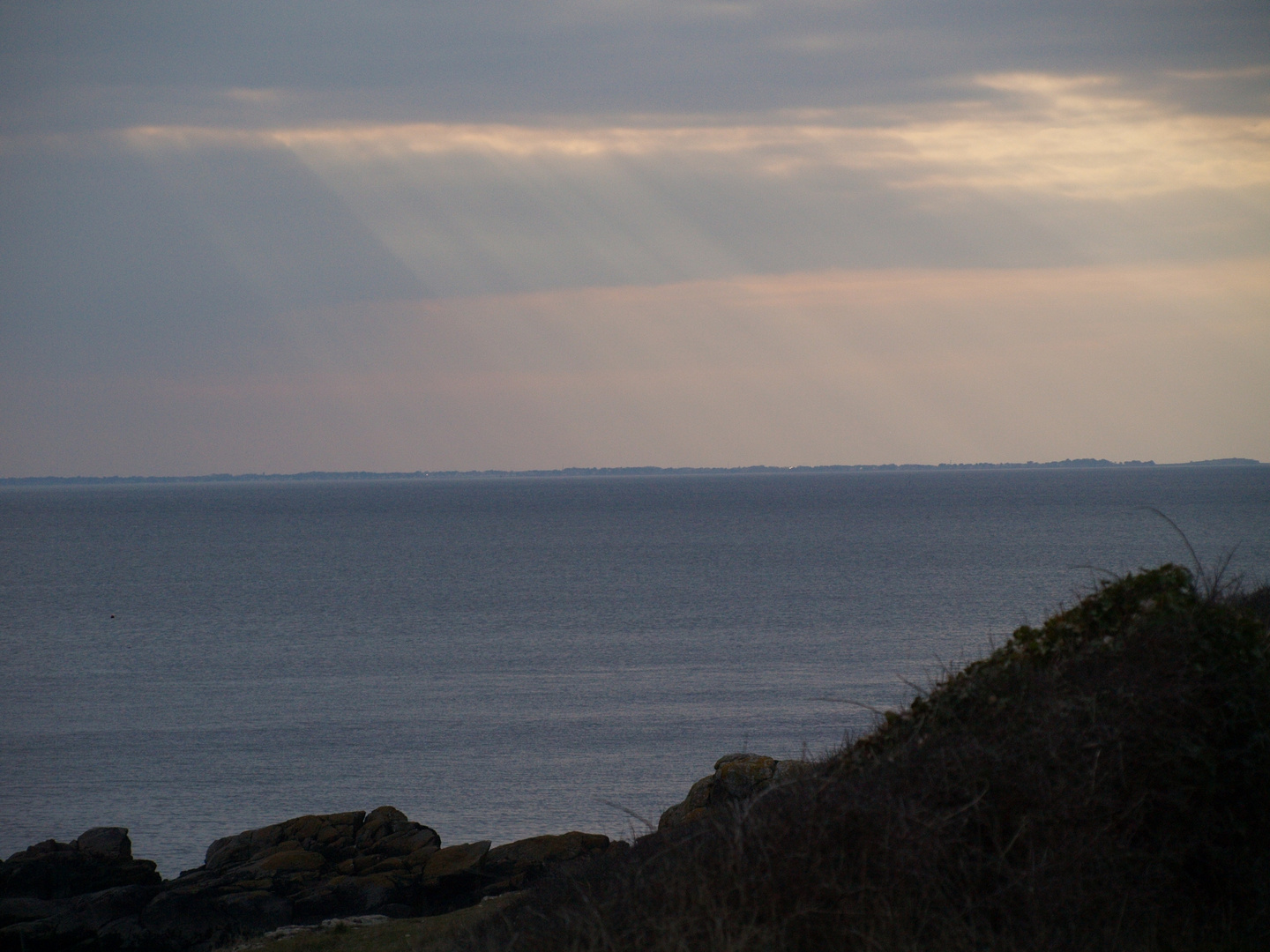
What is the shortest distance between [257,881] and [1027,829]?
1743cm

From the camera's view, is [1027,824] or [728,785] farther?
[728,785]

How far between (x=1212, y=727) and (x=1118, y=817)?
1.09 m

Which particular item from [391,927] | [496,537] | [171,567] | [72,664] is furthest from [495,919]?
[496,537]

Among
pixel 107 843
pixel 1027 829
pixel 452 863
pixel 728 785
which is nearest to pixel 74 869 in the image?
pixel 107 843

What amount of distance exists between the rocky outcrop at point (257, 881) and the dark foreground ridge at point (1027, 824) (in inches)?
459

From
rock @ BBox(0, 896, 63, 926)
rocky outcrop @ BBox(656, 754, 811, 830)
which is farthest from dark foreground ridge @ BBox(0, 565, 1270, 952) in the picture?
rock @ BBox(0, 896, 63, 926)

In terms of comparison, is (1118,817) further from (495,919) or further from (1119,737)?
(495,919)

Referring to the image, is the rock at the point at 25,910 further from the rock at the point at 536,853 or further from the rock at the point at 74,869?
the rock at the point at 536,853

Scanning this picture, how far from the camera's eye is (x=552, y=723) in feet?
121

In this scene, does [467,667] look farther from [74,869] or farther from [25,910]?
[25,910]

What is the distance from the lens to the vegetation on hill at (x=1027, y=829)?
286 inches

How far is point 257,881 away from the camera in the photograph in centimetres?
Result: 2109

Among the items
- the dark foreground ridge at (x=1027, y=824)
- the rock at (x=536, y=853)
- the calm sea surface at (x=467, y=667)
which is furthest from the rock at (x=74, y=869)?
the dark foreground ridge at (x=1027, y=824)

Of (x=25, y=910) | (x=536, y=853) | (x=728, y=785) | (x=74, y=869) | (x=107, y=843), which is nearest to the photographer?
(x=728, y=785)
